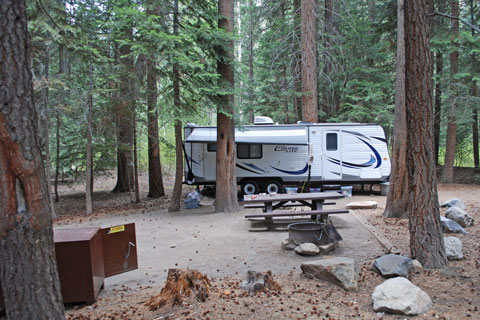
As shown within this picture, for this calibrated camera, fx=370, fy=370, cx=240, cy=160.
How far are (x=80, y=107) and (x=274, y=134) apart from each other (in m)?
6.88

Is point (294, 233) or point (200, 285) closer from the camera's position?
point (200, 285)

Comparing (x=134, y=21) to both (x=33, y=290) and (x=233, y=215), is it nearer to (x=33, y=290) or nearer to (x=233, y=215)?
(x=233, y=215)

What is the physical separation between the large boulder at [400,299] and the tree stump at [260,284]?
1047mm

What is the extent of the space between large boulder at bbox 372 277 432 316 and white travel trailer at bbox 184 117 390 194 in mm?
10163

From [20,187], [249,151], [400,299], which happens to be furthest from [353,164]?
[20,187]

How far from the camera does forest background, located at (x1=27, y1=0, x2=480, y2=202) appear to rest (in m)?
9.51

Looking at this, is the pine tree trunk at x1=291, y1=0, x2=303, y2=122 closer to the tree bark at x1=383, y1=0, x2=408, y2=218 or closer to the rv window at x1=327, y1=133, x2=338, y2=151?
the rv window at x1=327, y1=133, x2=338, y2=151

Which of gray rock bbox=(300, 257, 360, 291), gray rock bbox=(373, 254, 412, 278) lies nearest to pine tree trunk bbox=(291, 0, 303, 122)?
gray rock bbox=(373, 254, 412, 278)

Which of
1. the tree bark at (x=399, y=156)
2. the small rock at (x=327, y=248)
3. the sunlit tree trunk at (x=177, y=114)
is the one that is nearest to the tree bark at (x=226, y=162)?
the sunlit tree trunk at (x=177, y=114)

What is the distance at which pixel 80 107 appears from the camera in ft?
37.5

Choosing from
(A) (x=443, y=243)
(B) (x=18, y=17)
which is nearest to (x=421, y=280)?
(A) (x=443, y=243)

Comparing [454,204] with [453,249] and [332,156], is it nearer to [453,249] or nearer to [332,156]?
[453,249]

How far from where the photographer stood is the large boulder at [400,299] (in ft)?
11.6

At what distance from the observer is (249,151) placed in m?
14.3
